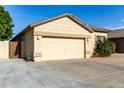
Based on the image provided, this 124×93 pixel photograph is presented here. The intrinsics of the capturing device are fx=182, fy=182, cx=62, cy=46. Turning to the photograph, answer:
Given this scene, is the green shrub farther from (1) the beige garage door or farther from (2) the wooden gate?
(2) the wooden gate

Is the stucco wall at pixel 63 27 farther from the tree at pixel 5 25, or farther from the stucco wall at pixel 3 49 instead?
the tree at pixel 5 25

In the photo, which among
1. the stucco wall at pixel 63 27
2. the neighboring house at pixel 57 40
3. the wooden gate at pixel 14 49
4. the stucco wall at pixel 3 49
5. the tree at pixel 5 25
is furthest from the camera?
the tree at pixel 5 25

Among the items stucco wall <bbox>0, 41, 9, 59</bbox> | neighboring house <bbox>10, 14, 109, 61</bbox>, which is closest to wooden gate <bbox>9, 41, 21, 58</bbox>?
neighboring house <bbox>10, 14, 109, 61</bbox>

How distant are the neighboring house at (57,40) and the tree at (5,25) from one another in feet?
55.3

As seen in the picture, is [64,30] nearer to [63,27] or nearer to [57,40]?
[63,27]

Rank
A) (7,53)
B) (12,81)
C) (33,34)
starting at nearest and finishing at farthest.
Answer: (12,81)
(33,34)
(7,53)

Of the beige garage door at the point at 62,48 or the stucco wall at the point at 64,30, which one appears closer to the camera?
the stucco wall at the point at 64,30

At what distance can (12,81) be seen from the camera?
8414 millimetres

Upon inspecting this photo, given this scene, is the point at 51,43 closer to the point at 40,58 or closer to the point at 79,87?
the point at 40,58

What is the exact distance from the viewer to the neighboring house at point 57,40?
16.4m

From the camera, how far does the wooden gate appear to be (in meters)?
20.4

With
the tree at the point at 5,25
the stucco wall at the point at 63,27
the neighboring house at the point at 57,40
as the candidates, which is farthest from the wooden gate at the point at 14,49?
the tree at the point at 5,25

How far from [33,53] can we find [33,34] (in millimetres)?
1692
